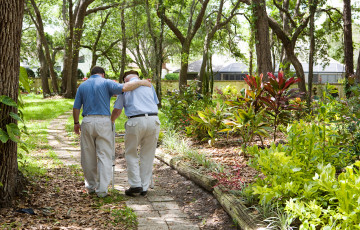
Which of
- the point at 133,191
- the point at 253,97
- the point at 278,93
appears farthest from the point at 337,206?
the point at 253,97

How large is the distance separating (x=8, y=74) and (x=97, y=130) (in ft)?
4.55

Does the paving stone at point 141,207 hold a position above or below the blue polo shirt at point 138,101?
below

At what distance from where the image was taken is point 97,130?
5410 millimetres

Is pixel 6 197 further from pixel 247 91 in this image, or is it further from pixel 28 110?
pixel 28 110

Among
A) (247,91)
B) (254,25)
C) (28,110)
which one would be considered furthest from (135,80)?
(28,110)

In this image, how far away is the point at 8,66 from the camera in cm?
445

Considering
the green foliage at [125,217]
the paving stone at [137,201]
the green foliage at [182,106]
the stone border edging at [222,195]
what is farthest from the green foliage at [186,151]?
the green foliage at [125,217]

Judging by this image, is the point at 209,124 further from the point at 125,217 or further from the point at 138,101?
the point at 125,217

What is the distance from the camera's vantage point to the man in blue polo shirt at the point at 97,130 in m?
5.43

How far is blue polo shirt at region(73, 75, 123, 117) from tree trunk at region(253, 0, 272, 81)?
570 centimetres

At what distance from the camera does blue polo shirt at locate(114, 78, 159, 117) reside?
5559mm

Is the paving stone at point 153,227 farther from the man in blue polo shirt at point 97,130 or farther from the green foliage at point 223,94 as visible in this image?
the green foliage at point 223,94

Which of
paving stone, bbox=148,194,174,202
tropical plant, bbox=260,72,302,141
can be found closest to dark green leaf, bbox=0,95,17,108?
paving stone, bbox=148,194,174,202

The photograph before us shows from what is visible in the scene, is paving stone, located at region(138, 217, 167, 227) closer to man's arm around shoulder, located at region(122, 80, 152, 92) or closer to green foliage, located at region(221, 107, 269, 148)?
man's arm around shoulder, located at region(122, 80, 152, 92)
